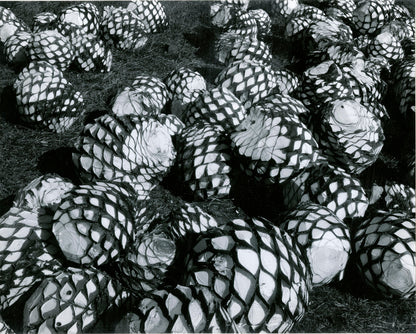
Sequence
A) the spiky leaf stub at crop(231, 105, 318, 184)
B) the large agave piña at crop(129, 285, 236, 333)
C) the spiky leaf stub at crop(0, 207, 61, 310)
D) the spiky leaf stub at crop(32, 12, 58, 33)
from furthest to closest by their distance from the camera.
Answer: the spiky leaf stub at crop(32, 12, 58, 33), the spiky leaf stub at crop(231, 105, 318, 184), the spiky leaf stub at crop(0, 207, 61, 310), the large agave piña at crop(129, 285, 236, 333)

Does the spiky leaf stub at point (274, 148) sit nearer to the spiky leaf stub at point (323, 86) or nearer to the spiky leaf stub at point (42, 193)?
the spiky leaf stub at point (323, 86)

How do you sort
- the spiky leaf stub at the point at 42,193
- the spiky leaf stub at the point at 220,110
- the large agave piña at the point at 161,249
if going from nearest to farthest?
the large agave piña at the point at 161,249 → the spiky leaf stub at the point at 42,193 → the spiky leaf stub at the point at 220,110

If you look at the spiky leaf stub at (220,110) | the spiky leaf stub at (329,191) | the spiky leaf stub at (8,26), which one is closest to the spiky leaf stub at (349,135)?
the spiky leaf stub at (329,191)

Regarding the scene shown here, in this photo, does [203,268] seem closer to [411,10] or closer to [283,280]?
[283,280]

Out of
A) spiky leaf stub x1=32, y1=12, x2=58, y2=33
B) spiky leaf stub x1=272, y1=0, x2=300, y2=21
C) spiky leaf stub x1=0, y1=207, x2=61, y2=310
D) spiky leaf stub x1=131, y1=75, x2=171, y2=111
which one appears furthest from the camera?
spiky leaf stub x1=272, y1=0, x2=300, y2=21

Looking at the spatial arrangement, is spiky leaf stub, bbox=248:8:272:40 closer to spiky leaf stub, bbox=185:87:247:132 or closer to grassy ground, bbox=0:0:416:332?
grassy ground, bbox=0:0:416:332

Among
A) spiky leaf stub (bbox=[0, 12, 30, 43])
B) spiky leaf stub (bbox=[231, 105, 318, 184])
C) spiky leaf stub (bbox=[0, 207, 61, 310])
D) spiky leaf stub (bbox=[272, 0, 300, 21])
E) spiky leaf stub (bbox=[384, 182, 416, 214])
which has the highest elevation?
spiky leaf stub (bbox=[0, 12, 30, 43])

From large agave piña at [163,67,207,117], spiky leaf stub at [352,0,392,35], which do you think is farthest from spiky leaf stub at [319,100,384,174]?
spiky leaf stub at [352,0,392,35]
